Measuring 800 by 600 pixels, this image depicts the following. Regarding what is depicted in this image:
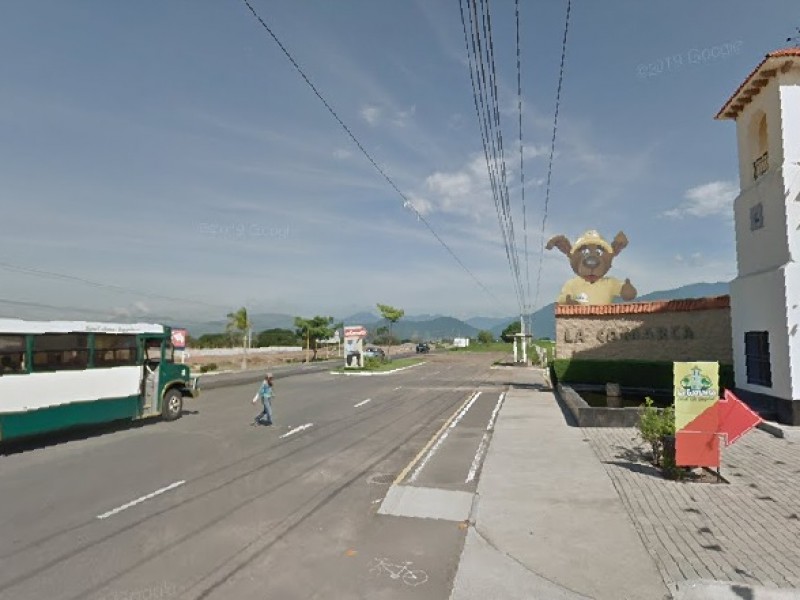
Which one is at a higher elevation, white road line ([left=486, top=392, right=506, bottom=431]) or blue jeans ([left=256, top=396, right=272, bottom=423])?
blue jeans ([left=256, top=396, right=272, bottom=423])

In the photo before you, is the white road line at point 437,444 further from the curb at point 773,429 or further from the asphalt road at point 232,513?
the curb at point 773,429

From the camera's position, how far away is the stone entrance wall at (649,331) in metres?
20.2

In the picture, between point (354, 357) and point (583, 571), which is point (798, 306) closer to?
point (583, 571)

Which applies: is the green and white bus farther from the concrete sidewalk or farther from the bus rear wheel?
the concrete sidewalk

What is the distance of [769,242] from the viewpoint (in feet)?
50.9

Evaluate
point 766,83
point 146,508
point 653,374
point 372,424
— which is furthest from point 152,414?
point 766,83

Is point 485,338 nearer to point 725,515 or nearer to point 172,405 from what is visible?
point 172,405

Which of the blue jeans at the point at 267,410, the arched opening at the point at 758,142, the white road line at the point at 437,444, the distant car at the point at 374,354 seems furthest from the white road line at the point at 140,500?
the distant car at the point at 374,354

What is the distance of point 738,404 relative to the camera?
30.4 feet

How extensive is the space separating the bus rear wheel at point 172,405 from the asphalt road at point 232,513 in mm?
807

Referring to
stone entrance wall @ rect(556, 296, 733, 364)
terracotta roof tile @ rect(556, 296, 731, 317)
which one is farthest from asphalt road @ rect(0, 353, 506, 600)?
terracotta roof tile @ rect(556, 296, 731, 317)

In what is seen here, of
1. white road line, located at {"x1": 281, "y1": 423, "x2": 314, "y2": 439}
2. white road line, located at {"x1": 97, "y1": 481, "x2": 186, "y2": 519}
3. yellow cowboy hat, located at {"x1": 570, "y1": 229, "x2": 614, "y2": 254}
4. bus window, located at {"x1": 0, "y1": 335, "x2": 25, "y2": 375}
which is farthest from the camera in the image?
yellow cowboy hat, located at {"x1": 570, "y1": 229, "x2": 614, "y2": 254}

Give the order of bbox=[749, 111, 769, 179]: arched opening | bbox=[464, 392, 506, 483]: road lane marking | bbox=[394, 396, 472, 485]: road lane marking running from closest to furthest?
bbox=[394, 396, 472, 485]: road lane marking
bbox=[464, 392, 506, 483]: road lane marking
bbox=[749, 111, 769, 179]: arched opening

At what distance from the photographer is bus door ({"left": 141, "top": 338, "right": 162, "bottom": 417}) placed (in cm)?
1608
